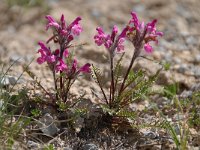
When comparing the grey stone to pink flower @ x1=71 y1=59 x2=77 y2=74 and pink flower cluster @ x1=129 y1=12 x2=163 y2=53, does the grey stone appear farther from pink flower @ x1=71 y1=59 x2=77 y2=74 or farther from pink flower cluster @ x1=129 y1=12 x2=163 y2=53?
pink flower cluster @ x1=129 y1=12 x2=163 y2=53

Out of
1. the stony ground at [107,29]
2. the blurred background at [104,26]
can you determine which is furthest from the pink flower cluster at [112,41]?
the blurred background at [104,26]

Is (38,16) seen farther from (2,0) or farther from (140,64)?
(140,64)

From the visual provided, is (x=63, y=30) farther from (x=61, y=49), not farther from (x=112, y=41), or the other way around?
(x=112, y=41)

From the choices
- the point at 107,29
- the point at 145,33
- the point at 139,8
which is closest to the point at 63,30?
the point at 145,33

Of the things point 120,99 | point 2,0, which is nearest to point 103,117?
point 120,99

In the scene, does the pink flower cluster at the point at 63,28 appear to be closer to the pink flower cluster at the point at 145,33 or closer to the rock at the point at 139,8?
the pink flower cluster at the point at 145,33

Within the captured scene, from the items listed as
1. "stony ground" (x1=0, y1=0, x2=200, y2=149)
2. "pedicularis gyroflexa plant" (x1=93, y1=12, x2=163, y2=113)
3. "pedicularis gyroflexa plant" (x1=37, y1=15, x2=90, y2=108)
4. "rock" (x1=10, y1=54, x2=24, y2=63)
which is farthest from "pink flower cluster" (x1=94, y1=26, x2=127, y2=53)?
"rock" (x1=10, y1=54, x2=24, y2=63)
